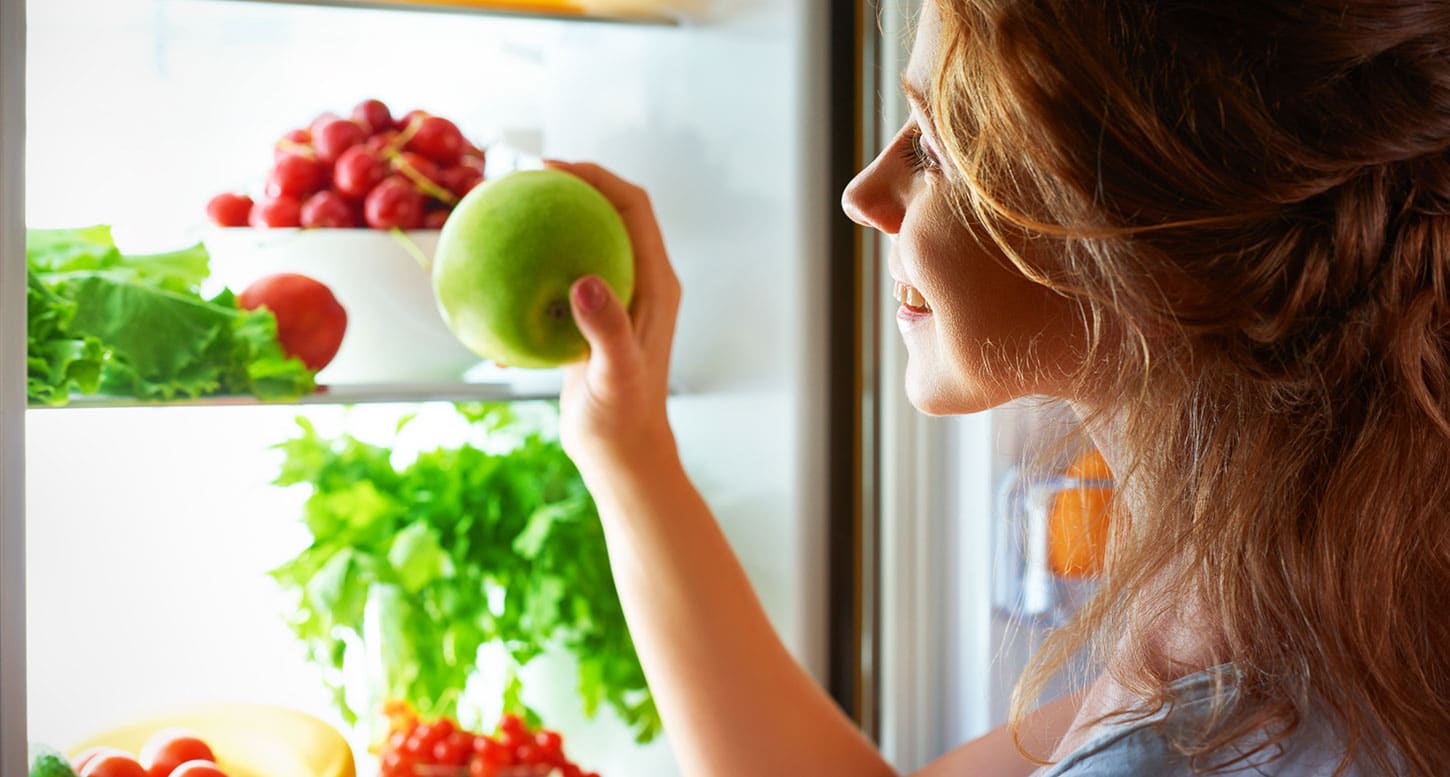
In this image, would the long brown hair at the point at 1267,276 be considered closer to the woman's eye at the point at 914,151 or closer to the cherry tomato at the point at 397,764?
the woman's eye at the point at 914,151

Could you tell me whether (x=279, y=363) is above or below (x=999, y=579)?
above

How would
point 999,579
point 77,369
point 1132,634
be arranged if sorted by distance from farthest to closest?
point 999,579, point 77,369, point 1132,634

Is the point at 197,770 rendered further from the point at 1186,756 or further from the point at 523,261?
the point at 1186,756

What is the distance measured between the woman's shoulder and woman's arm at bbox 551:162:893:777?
0.36 meters

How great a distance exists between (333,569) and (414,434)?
0.50 ft

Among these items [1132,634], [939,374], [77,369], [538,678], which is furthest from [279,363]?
[1132,634]

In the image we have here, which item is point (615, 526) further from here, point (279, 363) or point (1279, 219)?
point (1279, 219)

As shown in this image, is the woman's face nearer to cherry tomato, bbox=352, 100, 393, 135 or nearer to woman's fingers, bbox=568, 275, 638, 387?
woman's fingers, bbox=568, 275, 638, 387

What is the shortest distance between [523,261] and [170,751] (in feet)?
1.42

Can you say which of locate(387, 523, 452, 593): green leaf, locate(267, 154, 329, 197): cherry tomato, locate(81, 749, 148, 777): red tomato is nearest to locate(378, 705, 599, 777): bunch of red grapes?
locate(387, 523, 452, 593): green leaf

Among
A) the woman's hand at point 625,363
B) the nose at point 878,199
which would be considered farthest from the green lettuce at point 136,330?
the nose at point 878,199

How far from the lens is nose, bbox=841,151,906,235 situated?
24.8 inches

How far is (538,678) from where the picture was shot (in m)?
1.12

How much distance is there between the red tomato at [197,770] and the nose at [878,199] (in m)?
0.60
